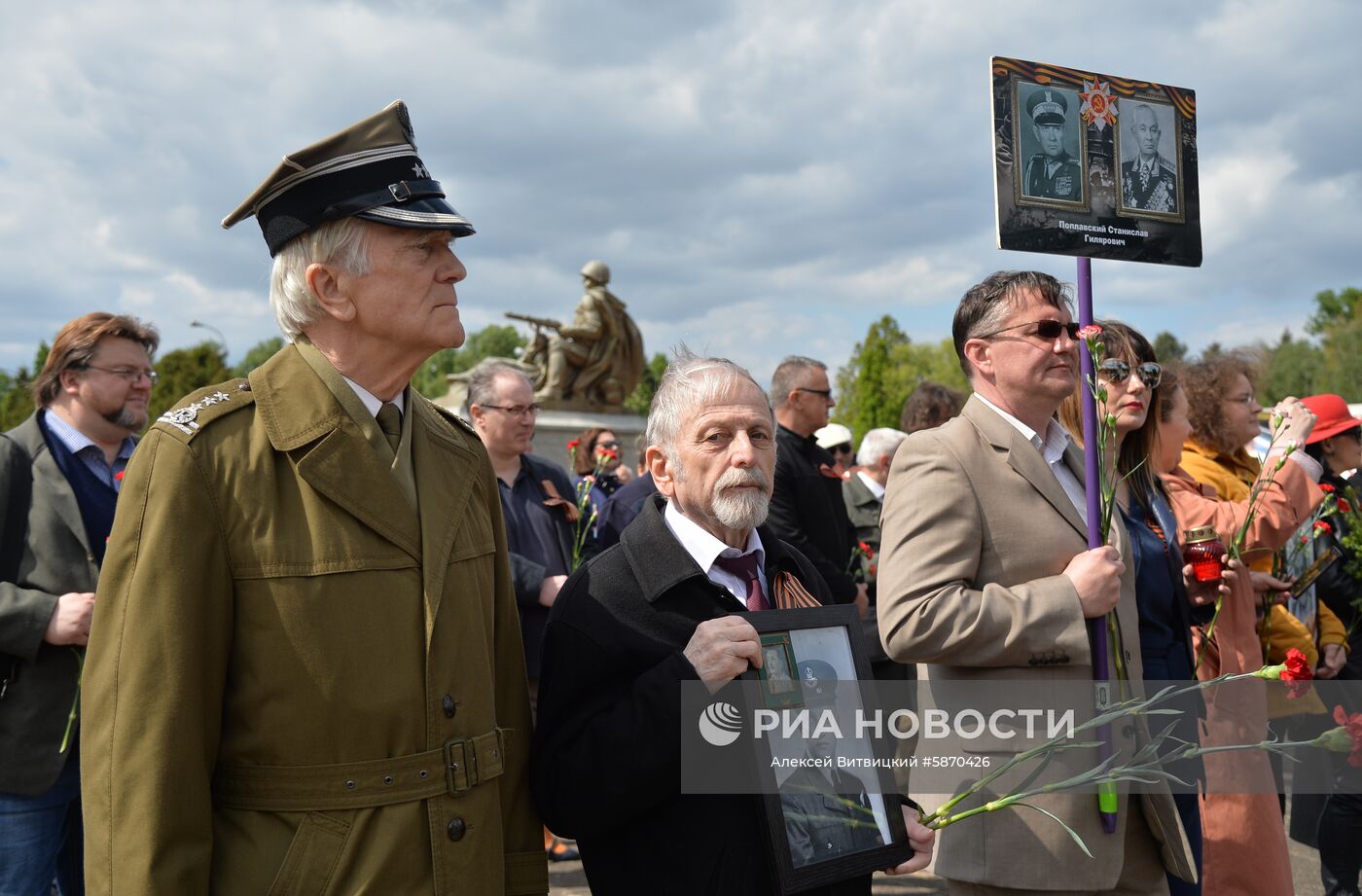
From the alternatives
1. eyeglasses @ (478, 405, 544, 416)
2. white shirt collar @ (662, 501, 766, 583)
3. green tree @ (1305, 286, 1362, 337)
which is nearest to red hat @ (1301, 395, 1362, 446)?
eyeglasses @ (478, 405, 544, 416)

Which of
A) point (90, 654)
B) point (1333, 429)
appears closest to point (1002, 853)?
point (90, 654)

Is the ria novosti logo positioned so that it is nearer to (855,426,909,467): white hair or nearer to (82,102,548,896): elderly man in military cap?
(82,102,548,896): elderly man in military cap

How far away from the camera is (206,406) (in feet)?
7.20

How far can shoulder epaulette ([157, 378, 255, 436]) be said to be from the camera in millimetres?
2123

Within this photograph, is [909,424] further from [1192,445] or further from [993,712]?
[993,712]

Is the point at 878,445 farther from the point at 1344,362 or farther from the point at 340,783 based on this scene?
the point at 1344,362

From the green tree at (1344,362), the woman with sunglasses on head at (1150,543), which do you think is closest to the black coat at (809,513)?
the woman with sunglasses on head at (1150,543)

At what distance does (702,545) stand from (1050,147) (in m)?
1.56

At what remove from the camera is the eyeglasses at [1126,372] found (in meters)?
3.06

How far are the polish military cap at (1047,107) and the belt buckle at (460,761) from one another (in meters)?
2.29

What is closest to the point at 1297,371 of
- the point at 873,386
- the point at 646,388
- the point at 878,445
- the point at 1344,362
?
the point at 1344,362

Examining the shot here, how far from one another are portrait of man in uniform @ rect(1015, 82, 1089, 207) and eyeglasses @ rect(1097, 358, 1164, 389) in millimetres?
502

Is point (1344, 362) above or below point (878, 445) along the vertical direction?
above

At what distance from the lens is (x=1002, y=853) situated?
10.0ft
